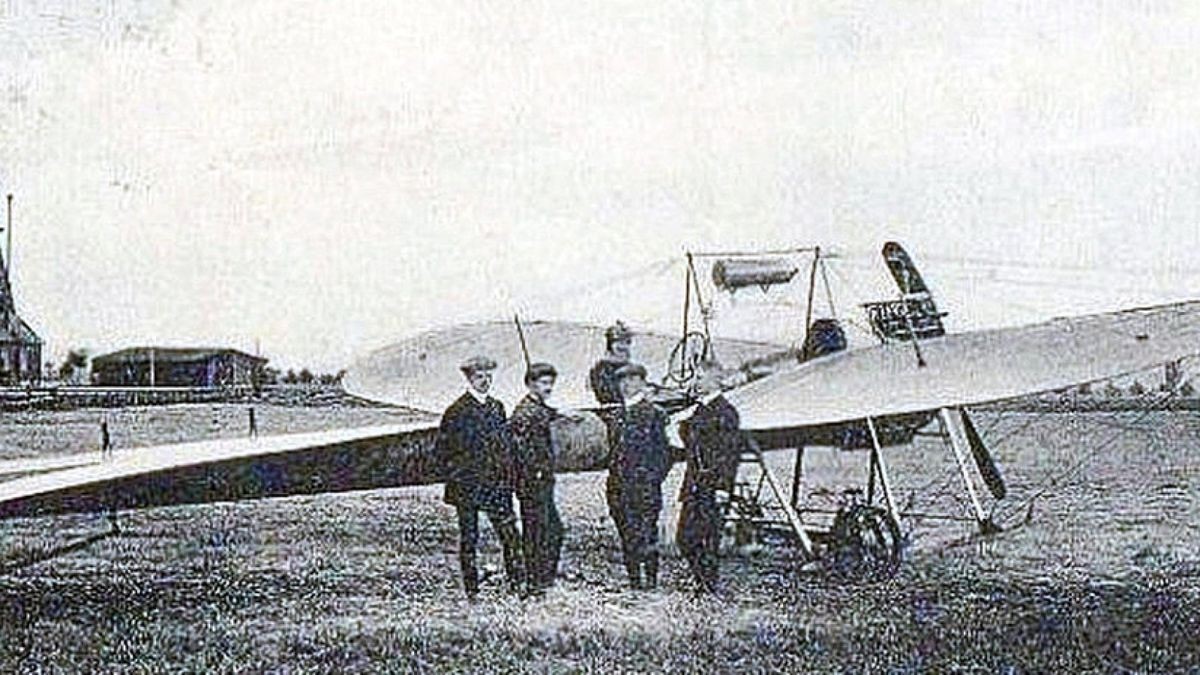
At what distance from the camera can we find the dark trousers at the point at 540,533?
6270 mm

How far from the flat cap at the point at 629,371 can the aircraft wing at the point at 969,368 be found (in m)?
0.47

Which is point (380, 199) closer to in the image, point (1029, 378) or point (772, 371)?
point (772, 371)

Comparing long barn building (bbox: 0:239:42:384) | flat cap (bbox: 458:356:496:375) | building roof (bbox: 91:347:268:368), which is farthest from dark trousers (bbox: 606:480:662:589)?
building roof (bbox: 91:347:268:368)

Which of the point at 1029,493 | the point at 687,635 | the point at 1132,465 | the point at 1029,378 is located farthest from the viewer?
the point at 1132,465

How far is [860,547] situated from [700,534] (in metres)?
1.03

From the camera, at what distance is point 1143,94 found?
6719 mm

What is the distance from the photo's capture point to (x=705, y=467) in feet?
21.3

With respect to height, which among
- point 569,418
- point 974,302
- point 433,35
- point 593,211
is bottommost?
point 569,418

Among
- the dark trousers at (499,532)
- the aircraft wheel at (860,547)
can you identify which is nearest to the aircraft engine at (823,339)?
the aircraft wheel at (860,547)

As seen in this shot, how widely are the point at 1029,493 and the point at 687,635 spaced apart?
599 cm

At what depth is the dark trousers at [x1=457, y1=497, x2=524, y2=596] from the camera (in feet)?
20.4

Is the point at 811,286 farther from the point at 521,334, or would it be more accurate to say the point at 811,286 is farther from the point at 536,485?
the point at 536,485

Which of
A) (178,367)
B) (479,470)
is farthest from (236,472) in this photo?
(178,367)

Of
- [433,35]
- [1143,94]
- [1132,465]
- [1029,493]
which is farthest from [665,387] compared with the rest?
[1132,465]
